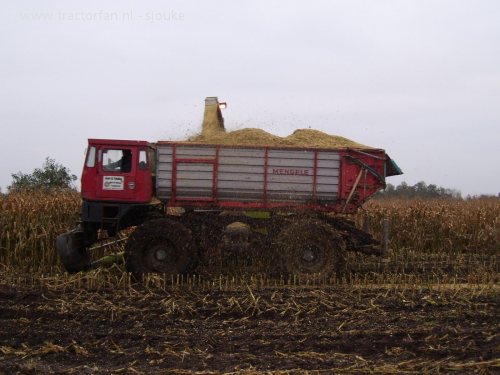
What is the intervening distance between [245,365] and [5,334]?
310cm

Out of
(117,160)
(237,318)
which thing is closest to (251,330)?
(237,318)

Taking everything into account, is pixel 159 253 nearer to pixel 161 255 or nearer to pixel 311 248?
pixel 161 255

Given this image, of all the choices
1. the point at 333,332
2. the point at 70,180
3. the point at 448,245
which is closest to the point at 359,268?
the point at 448,245

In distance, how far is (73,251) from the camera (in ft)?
33.0

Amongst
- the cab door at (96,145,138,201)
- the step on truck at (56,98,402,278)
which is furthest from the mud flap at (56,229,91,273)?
the cab door at (96,145,138,201)

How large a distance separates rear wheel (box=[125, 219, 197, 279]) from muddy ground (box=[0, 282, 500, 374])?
1.17 metres

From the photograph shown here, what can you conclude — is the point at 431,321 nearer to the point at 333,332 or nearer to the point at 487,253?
the point at 333,332

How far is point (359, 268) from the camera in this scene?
11.3m

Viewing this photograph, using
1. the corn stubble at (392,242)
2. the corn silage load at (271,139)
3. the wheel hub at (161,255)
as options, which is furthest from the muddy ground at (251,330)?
the corn silage load at (271,139)

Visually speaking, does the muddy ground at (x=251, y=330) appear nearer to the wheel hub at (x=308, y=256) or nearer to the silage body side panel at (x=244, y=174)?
the wheel hub at (x=308, y=256)

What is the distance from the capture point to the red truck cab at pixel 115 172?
993 centimetres

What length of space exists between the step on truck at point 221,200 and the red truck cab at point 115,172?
19 millimetres

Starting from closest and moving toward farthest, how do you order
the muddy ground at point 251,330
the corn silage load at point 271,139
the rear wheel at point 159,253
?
1. the muddy ground at point 251,330
2. the rear wheel at point 159,253
3. the corn silage load at point 271,139

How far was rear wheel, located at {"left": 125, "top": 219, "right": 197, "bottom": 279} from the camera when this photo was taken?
9.88 metres
